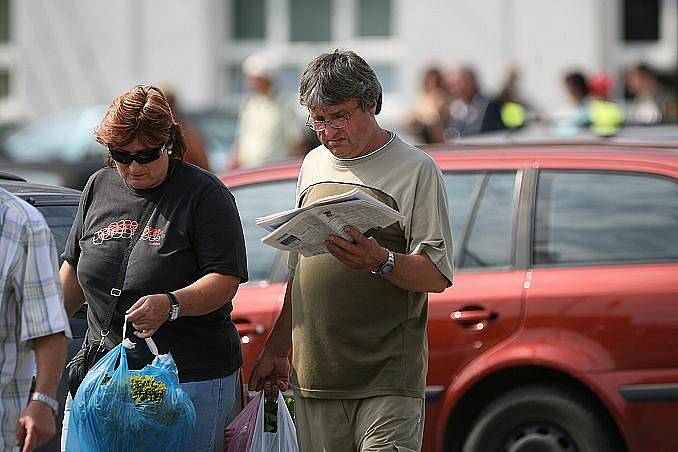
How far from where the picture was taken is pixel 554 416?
5.80 meters

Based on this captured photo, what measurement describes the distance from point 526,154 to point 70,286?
2381 millimetres

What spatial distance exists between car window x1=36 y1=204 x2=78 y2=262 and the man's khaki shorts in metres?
1.22

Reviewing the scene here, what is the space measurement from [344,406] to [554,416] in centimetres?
166

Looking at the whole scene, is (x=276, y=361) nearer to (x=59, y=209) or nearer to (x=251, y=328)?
(x=59, y=209)

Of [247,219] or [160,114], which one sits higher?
[160,114]

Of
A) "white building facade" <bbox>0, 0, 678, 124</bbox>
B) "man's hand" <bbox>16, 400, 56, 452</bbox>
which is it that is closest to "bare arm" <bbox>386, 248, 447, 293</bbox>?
"man's hand" <bbox>16, 400, 56, 452</bbox>

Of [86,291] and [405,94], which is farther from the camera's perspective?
[405,94]

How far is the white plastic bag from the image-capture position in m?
4.46

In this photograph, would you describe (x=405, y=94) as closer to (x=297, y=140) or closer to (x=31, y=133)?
(x=31, y=133)

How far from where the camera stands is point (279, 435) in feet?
14.9

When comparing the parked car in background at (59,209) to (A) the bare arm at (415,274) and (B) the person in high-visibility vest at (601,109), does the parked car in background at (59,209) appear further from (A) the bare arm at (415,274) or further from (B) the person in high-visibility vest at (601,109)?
(B) the person in high-visibility vest at (601,109)

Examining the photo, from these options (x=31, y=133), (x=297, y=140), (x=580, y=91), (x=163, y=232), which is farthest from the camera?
(x=31, y=133)

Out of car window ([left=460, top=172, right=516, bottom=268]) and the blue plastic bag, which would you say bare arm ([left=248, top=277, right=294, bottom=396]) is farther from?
car window ([left=460, top=172, right=516, bottom=268])

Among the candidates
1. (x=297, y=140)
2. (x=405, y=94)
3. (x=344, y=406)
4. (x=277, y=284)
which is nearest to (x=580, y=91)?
(x=297, y=140)
